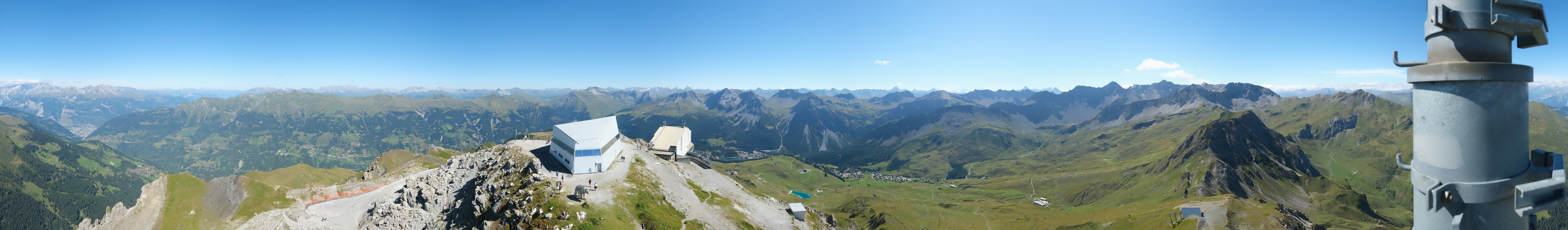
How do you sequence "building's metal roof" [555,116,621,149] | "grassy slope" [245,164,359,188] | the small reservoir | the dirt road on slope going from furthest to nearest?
1. the small reservoir
2. "grassy slope" [245,164,359,188]
3. "building's metal roof" [555,116,621,149]
4. the dirt road on slope

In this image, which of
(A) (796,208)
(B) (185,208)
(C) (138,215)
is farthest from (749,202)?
(C) (138,215)

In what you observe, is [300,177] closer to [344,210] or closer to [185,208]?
[185,208]

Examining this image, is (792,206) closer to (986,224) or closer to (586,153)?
(586,153)

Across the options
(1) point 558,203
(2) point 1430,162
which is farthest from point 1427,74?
(1) point 558,203

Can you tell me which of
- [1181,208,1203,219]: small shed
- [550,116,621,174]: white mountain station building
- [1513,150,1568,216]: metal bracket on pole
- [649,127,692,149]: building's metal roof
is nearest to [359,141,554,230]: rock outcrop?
[550,116,621,174]: white mountain station building

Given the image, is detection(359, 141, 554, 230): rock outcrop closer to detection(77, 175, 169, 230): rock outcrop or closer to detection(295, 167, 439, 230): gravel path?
detection(295, 167, 439, 230): gravel path

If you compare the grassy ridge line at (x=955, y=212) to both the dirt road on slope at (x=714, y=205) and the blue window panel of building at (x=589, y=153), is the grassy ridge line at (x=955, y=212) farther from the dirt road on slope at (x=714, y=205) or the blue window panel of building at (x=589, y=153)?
the blue window panel of building at (x=589, y=153)
